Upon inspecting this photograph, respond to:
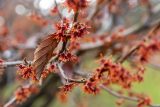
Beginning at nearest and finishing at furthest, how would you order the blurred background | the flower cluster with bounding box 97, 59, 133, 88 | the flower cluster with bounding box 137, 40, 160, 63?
the flower cluster with bounding box 97, 59, 133, 88, the flower cluster with bounding box 137, 40, 160, 63, the blurred background

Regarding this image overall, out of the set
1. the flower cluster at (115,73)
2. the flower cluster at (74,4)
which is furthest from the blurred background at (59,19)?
the flower cluster at (115,73)

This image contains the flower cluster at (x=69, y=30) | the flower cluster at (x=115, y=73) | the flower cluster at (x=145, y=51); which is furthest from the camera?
the flower cluster at (x=145, y=51)

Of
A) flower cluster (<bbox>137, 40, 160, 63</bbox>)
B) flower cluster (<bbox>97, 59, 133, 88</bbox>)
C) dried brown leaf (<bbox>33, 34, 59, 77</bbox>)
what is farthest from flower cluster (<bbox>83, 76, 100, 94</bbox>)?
flower cluster (<bbox>137, 40, 160, 63</bbox>)

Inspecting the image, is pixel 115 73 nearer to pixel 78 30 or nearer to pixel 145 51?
pixel 78 30

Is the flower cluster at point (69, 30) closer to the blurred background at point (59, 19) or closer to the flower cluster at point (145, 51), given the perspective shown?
the blurred background at point (59, 19)

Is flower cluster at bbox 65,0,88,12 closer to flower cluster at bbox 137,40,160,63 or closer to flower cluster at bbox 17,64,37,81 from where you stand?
flower cluster at bbox 17,64,37,81

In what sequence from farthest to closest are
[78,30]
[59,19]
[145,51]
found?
[145,51] < [59,19] < [78,30]

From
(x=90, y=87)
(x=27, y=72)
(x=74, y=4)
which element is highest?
(x=74, y=4)

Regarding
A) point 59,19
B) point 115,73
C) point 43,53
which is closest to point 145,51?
point 115,73

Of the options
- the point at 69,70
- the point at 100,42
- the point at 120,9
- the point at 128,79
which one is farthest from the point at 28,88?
the point at 120,9
